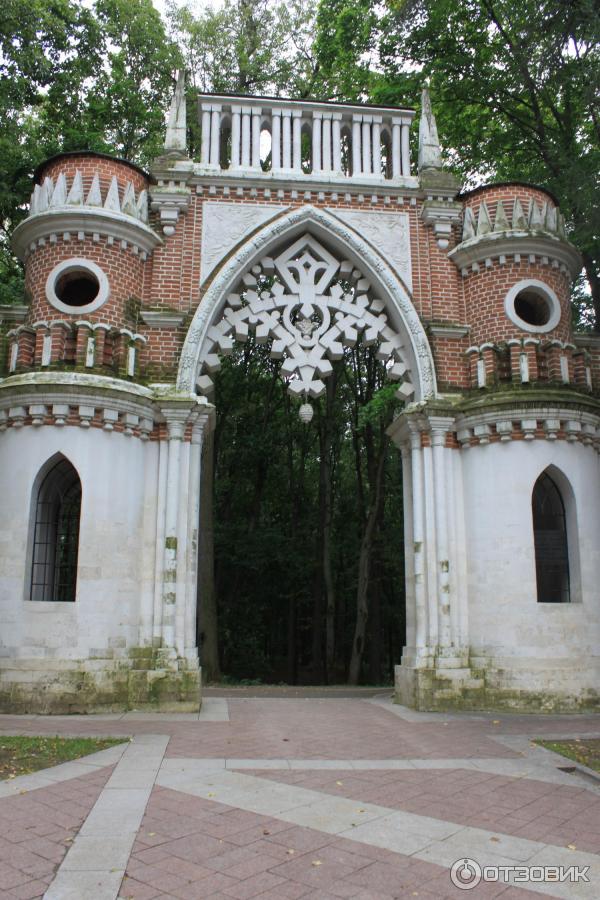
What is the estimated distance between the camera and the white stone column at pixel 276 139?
12352 mm

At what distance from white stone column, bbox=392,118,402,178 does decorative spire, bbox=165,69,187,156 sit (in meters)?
3.62

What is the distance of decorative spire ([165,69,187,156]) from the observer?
1216 cm

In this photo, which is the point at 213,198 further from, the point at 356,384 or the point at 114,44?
the point at 356,384

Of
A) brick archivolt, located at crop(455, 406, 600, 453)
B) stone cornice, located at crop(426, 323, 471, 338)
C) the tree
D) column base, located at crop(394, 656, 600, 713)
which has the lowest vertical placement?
column base, located at crop(394, 656, 600, 713)

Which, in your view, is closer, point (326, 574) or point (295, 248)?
point (295, 248)

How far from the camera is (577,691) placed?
10188 millimetres

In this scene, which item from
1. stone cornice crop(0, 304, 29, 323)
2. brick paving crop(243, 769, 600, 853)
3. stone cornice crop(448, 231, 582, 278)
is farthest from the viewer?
stone cornice crop(448, 231, 582, 278)

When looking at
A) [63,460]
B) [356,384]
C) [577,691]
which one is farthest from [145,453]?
[356,384]

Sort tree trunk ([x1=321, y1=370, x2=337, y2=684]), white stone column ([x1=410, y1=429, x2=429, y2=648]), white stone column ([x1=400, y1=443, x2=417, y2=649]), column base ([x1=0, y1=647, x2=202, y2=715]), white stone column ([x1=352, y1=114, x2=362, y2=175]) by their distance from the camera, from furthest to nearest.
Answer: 1. tree trunk ([x1=321, y1=370, x2=337, y2=684])
2. white stone column ([x1=352, y1=114, x2=362, y2=175])
3. white stone column ([x1=400, y1=443, x2=417, y2=649])
4. white stone column ([x1=410, y1=429, x2=429, y2=648])
5. column base ([x1=0, y1=647, x2=202, y2=715])

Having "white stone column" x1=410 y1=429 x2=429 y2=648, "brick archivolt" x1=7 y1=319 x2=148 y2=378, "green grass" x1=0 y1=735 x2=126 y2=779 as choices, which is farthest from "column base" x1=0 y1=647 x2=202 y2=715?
"brick archivolt" x1=7 y1=319 x2=148 y2=378

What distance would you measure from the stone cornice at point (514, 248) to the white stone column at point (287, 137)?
10.7ft

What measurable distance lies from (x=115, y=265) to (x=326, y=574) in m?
13.2

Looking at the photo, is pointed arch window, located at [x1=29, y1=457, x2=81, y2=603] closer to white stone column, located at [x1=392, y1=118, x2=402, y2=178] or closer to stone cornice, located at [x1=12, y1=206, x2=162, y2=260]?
stone cornice, located at [x1=12, y1=206, x2=162, y2=260]

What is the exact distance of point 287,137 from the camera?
1249 centimetres
